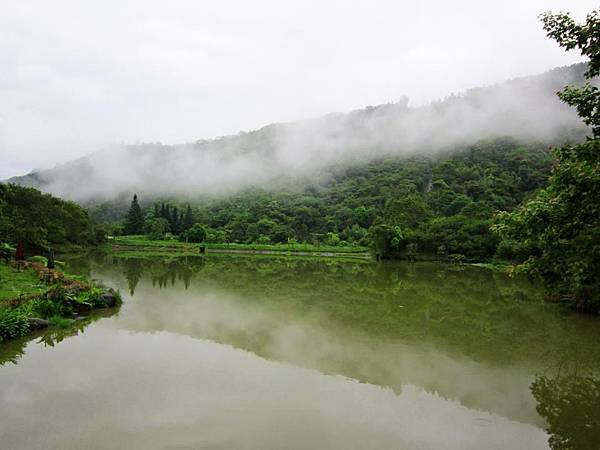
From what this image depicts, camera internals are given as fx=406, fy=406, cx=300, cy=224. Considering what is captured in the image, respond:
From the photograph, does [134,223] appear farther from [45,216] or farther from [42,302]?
[42,302]

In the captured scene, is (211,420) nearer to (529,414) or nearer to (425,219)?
(529,414)

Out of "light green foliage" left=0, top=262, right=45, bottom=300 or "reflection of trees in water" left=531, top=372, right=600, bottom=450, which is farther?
"light green foliage" left=0, top=262, right=45, bottom=300

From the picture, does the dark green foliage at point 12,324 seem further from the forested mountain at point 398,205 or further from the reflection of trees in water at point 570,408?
the forested mountain at point 398,205

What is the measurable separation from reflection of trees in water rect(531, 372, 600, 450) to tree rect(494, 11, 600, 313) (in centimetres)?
254

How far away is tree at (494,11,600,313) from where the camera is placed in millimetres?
5469

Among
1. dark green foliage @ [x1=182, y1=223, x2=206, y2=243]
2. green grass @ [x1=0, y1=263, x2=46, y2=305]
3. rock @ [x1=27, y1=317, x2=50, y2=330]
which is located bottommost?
dark green foliage @ [x1=182, y1=223, x2=206, y2=243]

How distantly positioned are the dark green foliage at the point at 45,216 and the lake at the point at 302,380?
78.0 ft

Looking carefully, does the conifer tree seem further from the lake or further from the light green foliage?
the lake

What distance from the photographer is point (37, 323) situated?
12.1 m

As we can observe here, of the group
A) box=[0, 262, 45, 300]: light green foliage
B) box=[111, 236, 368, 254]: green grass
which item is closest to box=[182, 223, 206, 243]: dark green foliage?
box=[111, 236, 368, 254]: green grass

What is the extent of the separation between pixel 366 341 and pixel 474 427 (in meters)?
5.33

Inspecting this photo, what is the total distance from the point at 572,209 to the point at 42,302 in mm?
14565

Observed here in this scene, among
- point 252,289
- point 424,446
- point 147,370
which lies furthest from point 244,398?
point 252,289

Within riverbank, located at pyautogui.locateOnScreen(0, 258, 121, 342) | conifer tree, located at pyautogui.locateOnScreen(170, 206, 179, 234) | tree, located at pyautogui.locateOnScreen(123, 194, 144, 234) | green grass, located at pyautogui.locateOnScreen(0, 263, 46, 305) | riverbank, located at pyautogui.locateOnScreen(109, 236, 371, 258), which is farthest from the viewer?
tree, located at pyautogui.locateOnScreen(123, 194, 144, 234)
